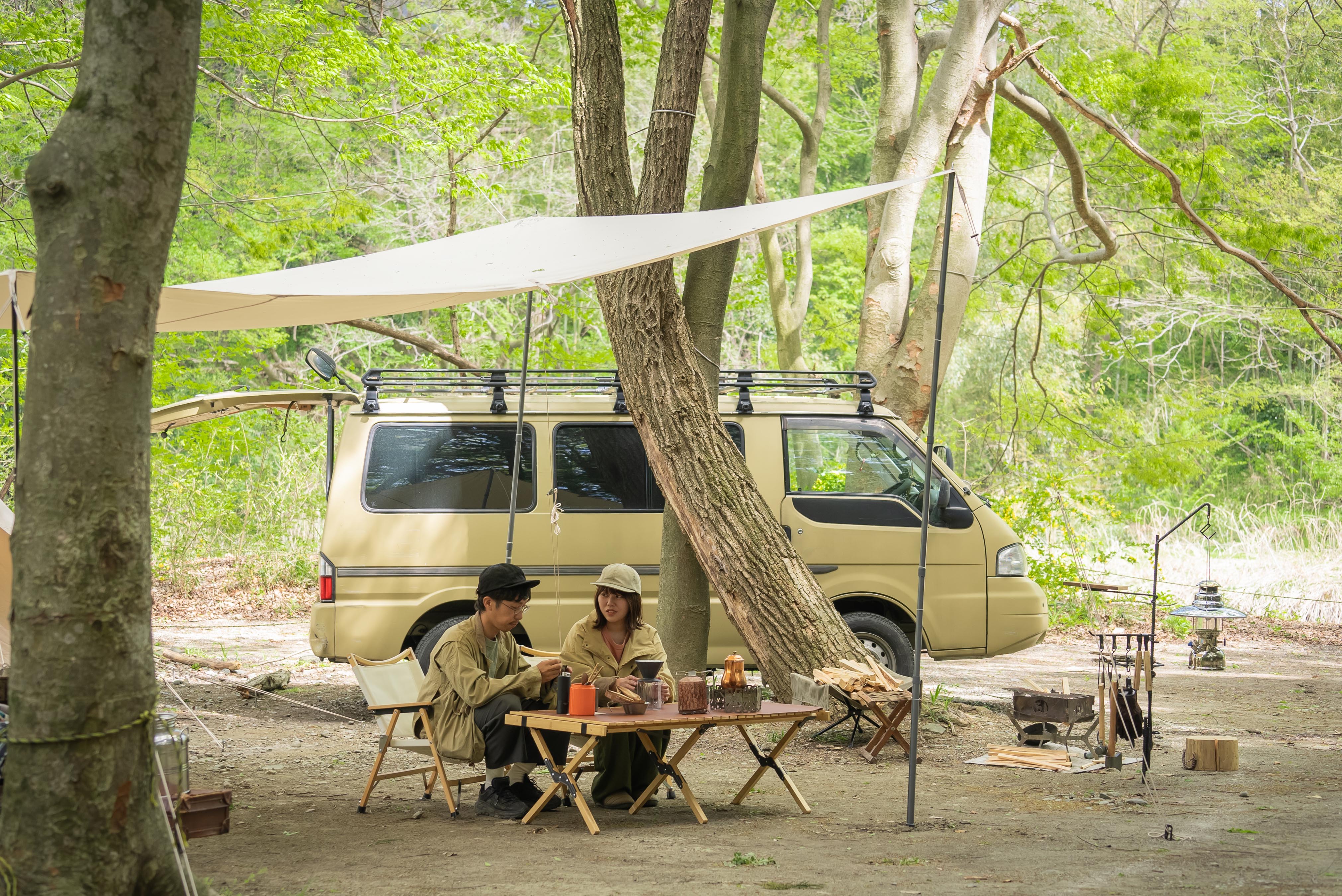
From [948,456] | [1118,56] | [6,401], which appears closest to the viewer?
[948,456]

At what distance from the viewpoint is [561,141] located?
763 inches

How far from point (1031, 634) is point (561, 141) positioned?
45.1 ft

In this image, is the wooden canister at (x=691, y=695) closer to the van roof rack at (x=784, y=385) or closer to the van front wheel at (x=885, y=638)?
the van front wheel at (x=885, y=638)

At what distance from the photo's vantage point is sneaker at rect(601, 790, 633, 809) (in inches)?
209

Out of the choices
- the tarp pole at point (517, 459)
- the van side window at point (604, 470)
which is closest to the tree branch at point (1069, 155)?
the van side window at point (604, 470)

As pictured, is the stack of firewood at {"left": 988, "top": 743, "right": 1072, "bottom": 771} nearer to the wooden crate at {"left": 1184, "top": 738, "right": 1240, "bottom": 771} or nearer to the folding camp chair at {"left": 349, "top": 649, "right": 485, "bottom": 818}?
the wooden crate at {"left": 1184, "top": 738, "right": 1240, "bottom": 771}

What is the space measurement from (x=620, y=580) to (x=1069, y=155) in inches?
280

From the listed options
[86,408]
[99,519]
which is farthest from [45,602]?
[86,408]

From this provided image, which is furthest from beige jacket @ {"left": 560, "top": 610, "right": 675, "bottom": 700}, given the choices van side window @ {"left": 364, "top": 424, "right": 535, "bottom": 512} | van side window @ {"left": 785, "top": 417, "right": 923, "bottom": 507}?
van side window @ {"left": 785, "top": 417, "right": 923, "bottom": 507}

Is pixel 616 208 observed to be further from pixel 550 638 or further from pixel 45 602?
pixel 45 602

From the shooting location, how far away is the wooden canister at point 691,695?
4.75 meters

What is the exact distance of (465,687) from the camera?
513 cm

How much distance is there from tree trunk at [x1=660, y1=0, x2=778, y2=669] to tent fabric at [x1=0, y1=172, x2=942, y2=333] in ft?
4.83

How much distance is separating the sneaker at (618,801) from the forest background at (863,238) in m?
5.54
